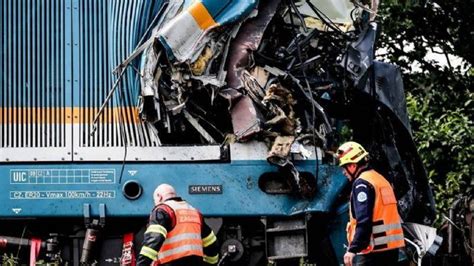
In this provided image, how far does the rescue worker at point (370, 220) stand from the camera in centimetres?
1023

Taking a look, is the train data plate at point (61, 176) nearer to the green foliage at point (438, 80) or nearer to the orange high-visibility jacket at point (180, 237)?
the orange high-visibility jacket at point (180, 237)

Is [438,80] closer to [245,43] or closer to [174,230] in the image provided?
[245,43]

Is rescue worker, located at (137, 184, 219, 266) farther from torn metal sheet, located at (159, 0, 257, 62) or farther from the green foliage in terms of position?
the green foliage

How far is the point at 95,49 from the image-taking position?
37.4ft

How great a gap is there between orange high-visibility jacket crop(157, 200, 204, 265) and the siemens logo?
927 millimetres

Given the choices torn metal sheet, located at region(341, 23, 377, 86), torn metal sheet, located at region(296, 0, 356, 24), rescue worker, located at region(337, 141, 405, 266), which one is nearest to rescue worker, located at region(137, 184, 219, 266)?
rescue worker, located at region(337, 141, 405, 266)

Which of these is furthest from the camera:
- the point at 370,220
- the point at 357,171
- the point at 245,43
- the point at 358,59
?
the point at 358,59

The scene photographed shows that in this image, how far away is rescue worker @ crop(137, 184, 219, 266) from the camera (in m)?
10.1

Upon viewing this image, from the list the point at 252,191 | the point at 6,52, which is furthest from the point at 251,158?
the point at 6,52

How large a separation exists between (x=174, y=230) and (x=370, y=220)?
4.93 feet

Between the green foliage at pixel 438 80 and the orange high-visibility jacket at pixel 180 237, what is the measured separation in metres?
5.70

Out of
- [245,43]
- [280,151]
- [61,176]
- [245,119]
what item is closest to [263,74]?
[245,43]

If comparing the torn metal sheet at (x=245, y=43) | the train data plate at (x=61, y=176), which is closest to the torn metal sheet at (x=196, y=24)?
the torn metal sheet at (x=245, y=43)

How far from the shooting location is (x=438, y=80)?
56.7 feet
